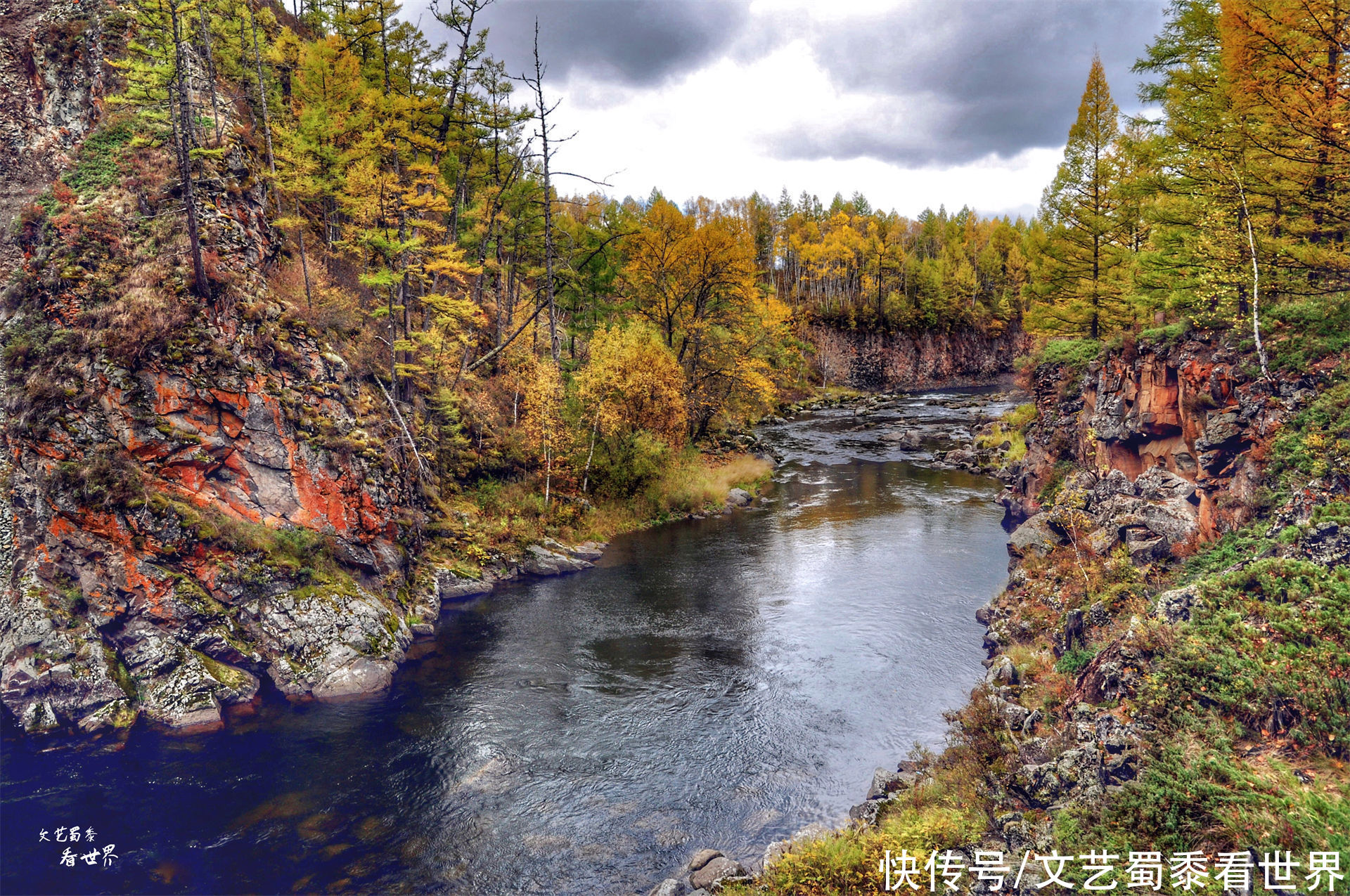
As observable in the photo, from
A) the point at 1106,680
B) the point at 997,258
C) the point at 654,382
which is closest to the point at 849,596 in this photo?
the point at 1106,680

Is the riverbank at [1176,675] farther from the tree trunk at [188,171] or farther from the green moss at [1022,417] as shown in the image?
the green moss at [1022,417]

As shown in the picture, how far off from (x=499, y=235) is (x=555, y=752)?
94.4 feet

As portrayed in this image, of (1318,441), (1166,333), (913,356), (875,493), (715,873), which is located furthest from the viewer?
(913,356)

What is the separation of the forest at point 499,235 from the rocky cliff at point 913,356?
4192 centimetres

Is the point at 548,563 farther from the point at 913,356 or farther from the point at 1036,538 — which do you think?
the point at 913,356

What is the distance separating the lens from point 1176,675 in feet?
34.4

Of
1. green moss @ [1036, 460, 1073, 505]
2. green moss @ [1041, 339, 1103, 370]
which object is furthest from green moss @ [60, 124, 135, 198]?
green moss @ [1041, 339, 1103, 370]

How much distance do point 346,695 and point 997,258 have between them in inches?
4286

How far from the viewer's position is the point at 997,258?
101125 millimetres

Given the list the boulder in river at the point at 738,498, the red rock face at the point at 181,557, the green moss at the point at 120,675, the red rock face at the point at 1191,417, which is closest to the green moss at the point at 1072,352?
the red rock face at the point at 1191,417

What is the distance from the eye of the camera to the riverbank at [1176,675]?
885 cm

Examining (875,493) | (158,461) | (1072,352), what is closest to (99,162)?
(158,461)

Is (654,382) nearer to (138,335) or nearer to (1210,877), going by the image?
(138,335)

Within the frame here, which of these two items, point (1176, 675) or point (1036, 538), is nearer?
point (1176, 675)
